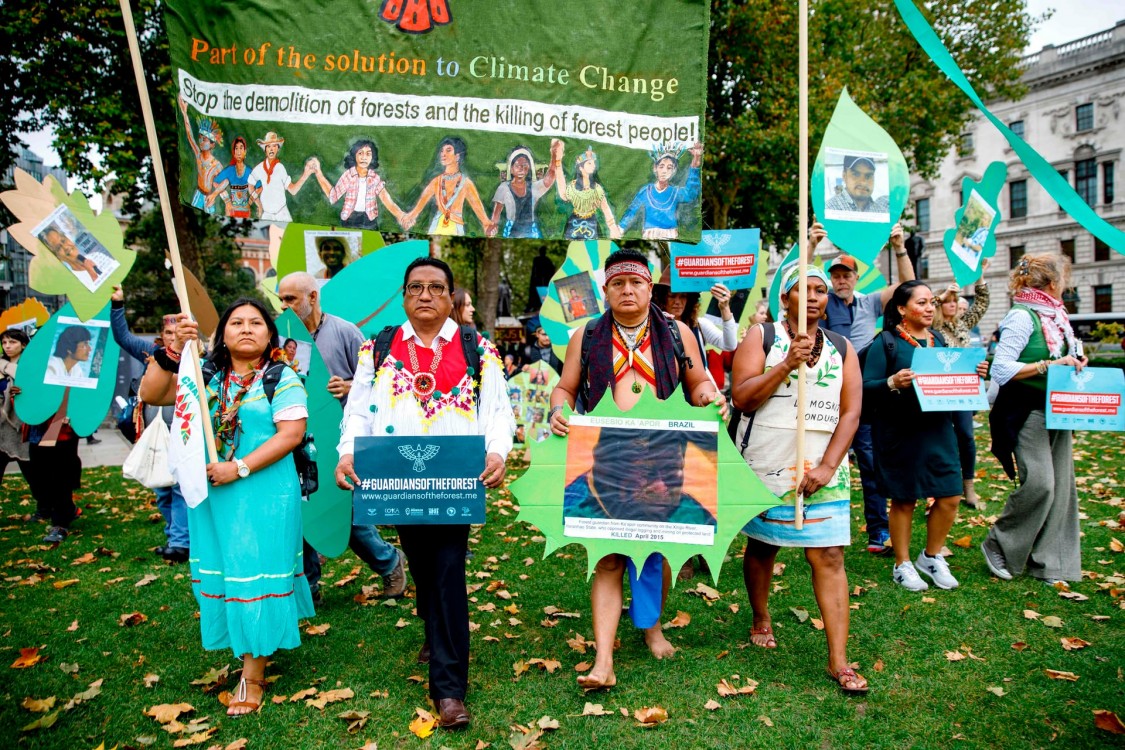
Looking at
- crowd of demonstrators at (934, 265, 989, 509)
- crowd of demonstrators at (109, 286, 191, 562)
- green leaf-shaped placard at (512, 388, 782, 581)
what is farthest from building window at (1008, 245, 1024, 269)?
green leaf-shaped placard at (512, 388, 782, 581)

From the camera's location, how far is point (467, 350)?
4090 mm

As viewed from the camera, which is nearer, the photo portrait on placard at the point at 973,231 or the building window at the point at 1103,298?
the photo portrait on placard at the point at 973,231

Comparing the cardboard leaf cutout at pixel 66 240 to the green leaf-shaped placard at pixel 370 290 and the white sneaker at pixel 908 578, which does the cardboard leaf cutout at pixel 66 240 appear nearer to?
the green leaf-shaped placard at pixel 370 290

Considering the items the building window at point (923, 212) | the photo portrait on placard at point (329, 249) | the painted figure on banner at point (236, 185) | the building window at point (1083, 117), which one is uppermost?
the building window at point (1083, 117)

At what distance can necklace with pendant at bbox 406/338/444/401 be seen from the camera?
399 cm

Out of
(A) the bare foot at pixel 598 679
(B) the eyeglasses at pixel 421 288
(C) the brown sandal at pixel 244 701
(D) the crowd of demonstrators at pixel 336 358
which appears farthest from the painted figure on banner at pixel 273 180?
(A) the bare foot at pixel 598 679

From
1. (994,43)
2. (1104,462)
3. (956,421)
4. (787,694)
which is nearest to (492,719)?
(787,694)

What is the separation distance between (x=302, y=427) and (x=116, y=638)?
230cm

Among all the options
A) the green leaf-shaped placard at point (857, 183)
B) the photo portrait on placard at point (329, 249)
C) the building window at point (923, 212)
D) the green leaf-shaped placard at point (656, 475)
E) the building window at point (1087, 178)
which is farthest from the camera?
the building window at point (923, 212)

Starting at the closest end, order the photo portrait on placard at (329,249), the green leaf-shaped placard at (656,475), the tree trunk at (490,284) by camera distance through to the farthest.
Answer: the green leaf-shaped placard at (656,475), the photo portrait on placard at (329,249), the tree trunk at (490,284)

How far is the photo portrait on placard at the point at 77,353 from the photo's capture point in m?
7.49

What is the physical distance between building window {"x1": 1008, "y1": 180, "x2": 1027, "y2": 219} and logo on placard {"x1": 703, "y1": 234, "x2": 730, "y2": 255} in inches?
2259

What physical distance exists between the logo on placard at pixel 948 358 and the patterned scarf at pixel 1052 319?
2.50 feet

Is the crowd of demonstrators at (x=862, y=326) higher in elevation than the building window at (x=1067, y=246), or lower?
lower
